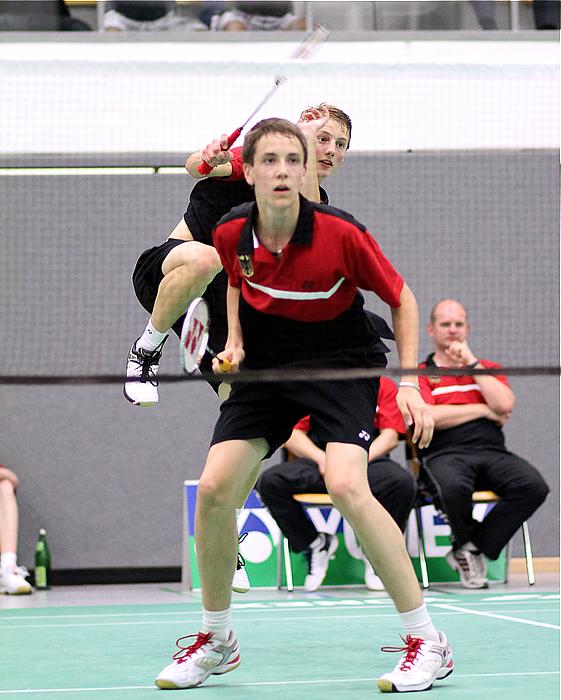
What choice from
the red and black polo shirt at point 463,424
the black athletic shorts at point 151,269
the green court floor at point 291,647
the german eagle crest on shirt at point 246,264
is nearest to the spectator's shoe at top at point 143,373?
the black athletic shorts at point 151,269

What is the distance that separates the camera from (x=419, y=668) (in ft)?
13.0

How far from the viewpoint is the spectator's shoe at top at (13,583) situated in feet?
26.8

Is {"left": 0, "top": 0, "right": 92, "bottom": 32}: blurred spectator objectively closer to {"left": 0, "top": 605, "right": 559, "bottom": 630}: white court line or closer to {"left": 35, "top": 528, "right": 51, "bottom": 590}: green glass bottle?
{"left": 35, "top": 528, "right": 51, "bottom": 590}: green glass bottle

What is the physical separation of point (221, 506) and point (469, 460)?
419 centimetres

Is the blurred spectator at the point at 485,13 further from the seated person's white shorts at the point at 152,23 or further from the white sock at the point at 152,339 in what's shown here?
the white sock at the point at 152,339

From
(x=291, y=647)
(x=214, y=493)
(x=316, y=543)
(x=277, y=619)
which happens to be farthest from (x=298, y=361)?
(x=316, y=543)

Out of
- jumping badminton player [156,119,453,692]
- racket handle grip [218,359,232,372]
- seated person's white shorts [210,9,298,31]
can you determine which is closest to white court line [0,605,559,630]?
jumping badminton player [156,119,453,692]

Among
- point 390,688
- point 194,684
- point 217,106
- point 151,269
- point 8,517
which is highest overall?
point 217,106

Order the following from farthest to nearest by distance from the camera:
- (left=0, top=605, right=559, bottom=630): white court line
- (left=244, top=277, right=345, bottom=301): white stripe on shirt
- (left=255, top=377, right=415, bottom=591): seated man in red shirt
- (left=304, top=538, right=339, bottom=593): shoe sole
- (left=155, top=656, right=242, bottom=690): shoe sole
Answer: (left=304, top=538, right=339, bottom=593): shoe sole < (left=255, top=377, right=415, bottom=591): seated man in red shirt < (left=0, top=605, right=559, bottom=630): white court line < (left=155, top=656, right=242, bottom=690): shoe sole < (left=244, top=277, right=345, bottom=301): white stripe on shirt

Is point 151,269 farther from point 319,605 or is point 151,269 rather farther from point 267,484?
point 267,484

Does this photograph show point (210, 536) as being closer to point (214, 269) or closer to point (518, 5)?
point (214, 269)

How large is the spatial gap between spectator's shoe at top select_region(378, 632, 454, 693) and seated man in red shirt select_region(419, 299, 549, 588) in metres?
3.59

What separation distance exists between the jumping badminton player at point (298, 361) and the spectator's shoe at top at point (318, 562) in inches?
139

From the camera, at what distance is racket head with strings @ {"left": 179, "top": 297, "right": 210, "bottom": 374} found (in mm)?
4539
